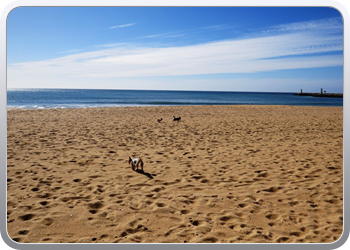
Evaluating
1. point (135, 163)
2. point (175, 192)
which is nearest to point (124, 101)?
point (135, 163)

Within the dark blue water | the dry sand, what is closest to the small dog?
the dry sand

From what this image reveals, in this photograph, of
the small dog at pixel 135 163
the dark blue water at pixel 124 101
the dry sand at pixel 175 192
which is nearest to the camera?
the dry sand at pixel 175 192

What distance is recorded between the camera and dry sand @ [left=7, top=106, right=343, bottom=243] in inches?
111

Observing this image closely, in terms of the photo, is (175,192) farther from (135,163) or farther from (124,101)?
(124,101)

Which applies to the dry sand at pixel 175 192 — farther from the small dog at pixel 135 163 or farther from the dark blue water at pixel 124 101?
the dark blue water at pixel 124 101

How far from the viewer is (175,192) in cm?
399

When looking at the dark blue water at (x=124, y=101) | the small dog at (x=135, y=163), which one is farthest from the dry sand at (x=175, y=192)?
the dark blue water at (x=124, y=101)

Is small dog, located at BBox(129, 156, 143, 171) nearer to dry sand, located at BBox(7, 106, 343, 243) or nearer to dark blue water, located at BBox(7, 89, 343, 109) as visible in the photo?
dry sand, located at BBox(7, 106, 343, 243)

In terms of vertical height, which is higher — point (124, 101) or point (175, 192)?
point (124, 101)

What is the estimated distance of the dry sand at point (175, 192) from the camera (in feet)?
9.25

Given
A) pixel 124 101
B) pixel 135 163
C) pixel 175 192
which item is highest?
pixel 124 101

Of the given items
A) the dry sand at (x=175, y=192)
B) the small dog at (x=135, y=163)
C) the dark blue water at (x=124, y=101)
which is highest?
the dark blue water at (x=124, y=101)

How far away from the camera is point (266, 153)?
6.44 meters
